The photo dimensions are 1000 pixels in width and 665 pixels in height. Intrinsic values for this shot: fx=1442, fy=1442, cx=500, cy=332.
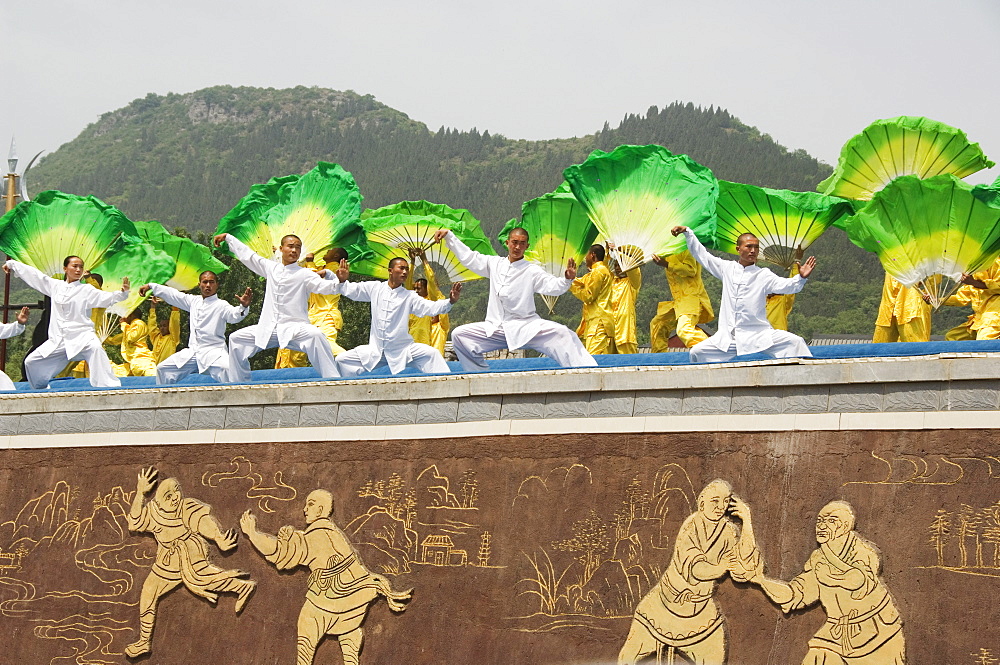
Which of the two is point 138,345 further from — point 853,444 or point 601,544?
point 853,444

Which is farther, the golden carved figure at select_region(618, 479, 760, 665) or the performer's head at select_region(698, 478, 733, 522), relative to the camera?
the performer's head at select_region(698, 478, 733, 522)

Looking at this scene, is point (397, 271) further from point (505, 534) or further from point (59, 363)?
point (59, 363)

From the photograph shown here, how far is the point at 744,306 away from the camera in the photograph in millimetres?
10742

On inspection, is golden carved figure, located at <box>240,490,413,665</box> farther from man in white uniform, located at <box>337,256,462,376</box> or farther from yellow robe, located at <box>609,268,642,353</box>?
yellow robe, located at <box>609,268,642,353</box>

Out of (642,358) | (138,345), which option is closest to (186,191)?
(138,345)

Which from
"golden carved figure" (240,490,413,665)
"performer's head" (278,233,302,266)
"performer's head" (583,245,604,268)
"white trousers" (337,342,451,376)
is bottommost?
"golden carved figure" (240,490,413,665)

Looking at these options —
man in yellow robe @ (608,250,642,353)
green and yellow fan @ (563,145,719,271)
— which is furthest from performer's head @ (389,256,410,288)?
man in yellow robe @ (608,250,642,353)

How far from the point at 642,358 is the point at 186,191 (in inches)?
2769

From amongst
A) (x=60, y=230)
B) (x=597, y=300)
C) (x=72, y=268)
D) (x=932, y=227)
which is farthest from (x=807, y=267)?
(x=60, y=230)

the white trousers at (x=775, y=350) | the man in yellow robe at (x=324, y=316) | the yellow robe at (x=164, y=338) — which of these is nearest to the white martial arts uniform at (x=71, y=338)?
the man in yellow robe at (x=324, y=316)

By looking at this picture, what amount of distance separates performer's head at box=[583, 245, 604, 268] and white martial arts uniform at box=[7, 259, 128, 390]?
4242 millimetres

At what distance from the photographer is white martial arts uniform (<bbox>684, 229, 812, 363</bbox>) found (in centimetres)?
1059

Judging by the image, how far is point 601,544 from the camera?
969 cm

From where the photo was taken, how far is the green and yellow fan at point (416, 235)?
13.5 m
